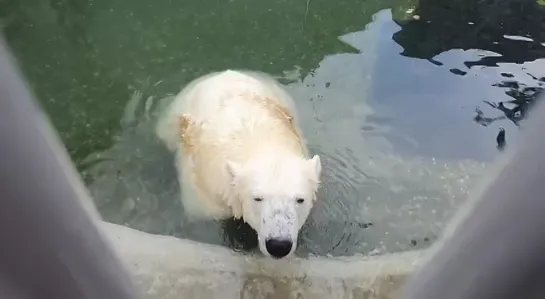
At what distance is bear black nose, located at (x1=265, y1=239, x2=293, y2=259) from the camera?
104 inches

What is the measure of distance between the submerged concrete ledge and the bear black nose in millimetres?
113

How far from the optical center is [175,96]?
4.24 metres

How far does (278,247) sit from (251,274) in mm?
181

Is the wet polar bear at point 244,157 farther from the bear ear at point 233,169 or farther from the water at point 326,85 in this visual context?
the water at point 326,85

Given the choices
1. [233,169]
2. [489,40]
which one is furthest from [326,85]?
[233,169]

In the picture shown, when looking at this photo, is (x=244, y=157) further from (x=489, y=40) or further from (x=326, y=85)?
(x=489, y=40)

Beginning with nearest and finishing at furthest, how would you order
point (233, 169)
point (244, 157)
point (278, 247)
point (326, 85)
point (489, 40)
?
point (278, 247), point (233, 169), point (244, 157), point (326, 85), point (489, 40)

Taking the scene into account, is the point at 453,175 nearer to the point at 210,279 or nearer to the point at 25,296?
the point at 210,279

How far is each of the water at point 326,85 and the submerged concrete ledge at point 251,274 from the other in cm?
36

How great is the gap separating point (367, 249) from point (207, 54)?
224cm

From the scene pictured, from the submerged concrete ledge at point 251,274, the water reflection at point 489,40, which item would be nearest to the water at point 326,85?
the water reflection at point 489,40

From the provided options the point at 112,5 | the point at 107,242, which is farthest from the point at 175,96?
the point at 107,242

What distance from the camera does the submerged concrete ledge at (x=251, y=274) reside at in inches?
103

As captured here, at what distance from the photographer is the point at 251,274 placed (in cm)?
271
